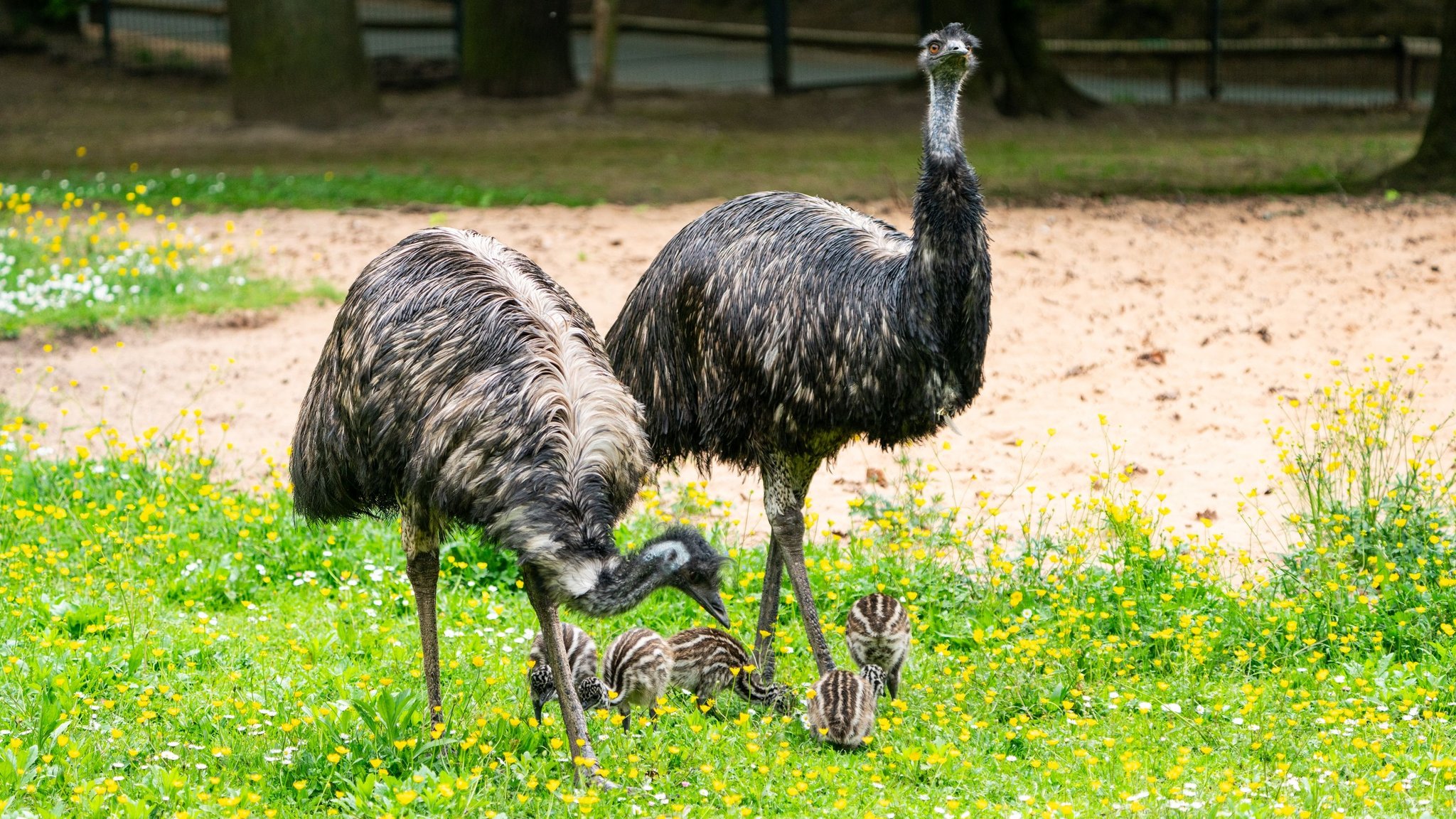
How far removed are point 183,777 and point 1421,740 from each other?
3561 mm

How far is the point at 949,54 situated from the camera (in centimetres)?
500

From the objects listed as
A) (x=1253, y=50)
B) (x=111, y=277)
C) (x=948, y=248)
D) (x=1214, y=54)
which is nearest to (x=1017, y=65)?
(x=1214, y=54)

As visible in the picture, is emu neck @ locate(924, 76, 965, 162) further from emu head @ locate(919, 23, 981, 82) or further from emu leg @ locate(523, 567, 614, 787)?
emu leg @ locate(523, 567, 614, 787)

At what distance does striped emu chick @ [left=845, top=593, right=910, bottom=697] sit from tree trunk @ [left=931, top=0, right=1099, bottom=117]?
1348 cm

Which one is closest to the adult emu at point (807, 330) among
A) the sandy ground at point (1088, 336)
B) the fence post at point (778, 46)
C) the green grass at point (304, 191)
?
the sandy ground at point (1088, 336)

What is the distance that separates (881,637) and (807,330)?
1.02m

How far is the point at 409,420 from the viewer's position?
15.0 feet

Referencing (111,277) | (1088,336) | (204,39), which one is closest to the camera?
(1088,336)

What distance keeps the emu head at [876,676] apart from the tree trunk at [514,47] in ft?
48.4

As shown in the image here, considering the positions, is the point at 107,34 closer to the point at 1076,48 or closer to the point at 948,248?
the point at 1076,48

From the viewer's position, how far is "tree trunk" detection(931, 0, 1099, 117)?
1772cm

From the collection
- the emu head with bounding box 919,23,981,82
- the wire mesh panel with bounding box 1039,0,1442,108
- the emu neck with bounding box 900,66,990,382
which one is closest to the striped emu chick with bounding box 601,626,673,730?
the emu neck with bounding box 900,66,990,382

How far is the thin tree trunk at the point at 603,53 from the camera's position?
1753 centimetres

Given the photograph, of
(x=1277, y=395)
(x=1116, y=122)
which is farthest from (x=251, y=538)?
(x=1116, y=122)
